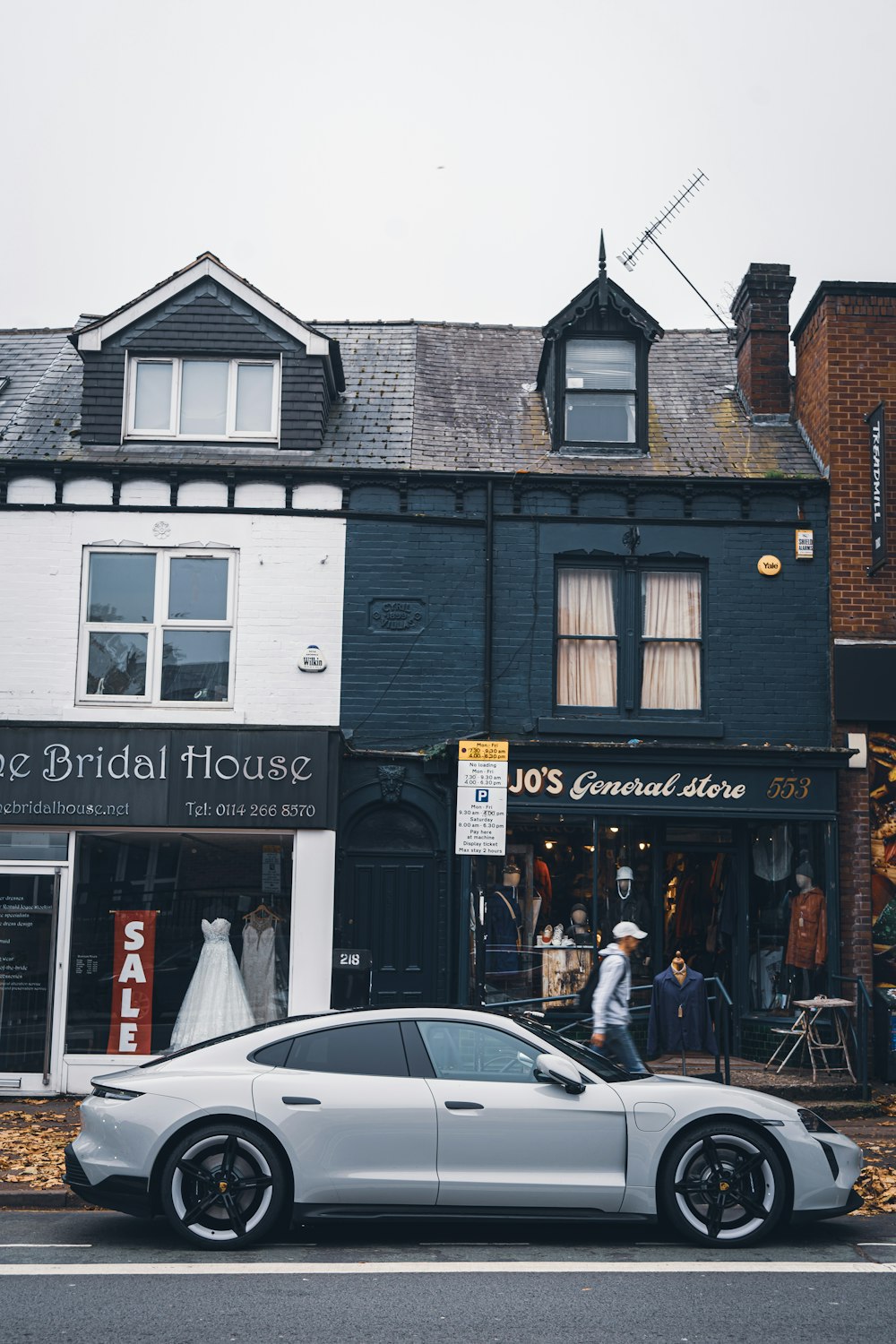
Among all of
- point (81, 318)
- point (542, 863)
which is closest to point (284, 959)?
point (542, 863)

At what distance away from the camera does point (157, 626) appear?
49.3 ft

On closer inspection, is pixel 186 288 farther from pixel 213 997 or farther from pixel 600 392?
pixel 213 997

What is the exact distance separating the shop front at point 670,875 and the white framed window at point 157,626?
3.54 metres

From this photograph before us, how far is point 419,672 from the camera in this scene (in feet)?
49.8

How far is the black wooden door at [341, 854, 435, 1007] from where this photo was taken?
1462cm

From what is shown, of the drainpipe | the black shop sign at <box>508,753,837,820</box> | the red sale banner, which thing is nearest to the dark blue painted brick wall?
the drainpipe

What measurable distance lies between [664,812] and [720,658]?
191 centimetres

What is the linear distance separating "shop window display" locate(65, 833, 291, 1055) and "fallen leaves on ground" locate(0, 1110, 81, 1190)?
162 centimetres

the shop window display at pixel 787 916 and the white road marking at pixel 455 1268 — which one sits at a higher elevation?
the shop window display at pixel 787 916

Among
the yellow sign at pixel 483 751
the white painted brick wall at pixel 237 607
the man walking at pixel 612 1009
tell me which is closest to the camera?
the man walking at pixel 612 1009

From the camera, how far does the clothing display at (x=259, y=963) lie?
14258 mm

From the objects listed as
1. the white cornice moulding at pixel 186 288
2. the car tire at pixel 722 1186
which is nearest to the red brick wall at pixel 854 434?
the white cornice moulding at pixel 186 288

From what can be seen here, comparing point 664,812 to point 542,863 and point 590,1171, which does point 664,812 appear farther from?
point 590,1171

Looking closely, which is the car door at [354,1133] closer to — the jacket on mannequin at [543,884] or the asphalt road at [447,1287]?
the asphalt road at [447,1287]
